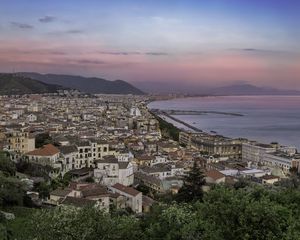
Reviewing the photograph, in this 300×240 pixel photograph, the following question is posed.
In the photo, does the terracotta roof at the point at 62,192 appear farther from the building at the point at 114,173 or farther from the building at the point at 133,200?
the building at the point at 114,173

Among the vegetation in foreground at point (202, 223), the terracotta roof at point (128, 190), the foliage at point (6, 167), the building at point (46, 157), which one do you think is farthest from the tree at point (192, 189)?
the vegetation in foreground at point (202, 223)

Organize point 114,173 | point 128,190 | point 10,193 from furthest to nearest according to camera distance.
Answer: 1. point 114,173
2. point 128,190
3. point 10,193

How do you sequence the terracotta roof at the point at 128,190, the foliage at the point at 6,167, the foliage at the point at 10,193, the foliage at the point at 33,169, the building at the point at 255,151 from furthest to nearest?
the building at the point at 255,151, the foliage at the point at 33,169, the foliage at the point at 6,167, the terracotta roof at the point at 128,190, the foliage at the point at 10,193

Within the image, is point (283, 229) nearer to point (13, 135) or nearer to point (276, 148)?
point (13, 135)

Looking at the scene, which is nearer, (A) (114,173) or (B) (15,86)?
(A) (114,173)

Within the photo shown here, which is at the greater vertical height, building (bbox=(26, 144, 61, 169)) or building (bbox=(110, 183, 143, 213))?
building (bbox=(26, 144, 61, 169))

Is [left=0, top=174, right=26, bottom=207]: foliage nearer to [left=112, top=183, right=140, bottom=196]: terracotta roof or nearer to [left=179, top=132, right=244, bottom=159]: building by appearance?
[left=112, top=183, right=140, bottom=196]: terracotta roof

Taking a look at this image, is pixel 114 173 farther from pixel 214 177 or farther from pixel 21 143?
pixel 21 143

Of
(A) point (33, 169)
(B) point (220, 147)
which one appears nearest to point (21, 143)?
(A) point (33, 169)

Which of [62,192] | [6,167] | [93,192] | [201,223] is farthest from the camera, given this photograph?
[6,167]

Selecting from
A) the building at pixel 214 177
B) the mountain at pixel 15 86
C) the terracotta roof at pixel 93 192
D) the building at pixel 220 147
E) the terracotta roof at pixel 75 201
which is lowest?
the building at pixel 220 147

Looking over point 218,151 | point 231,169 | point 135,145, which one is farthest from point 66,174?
point 218,151

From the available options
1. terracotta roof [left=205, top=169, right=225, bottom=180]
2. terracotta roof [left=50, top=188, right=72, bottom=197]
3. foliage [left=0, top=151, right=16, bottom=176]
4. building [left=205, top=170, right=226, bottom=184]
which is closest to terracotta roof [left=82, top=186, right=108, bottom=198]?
terracotta roof [left=50, top=188, right=72, bottom=197]

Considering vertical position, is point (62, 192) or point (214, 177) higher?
point (62, 192)
